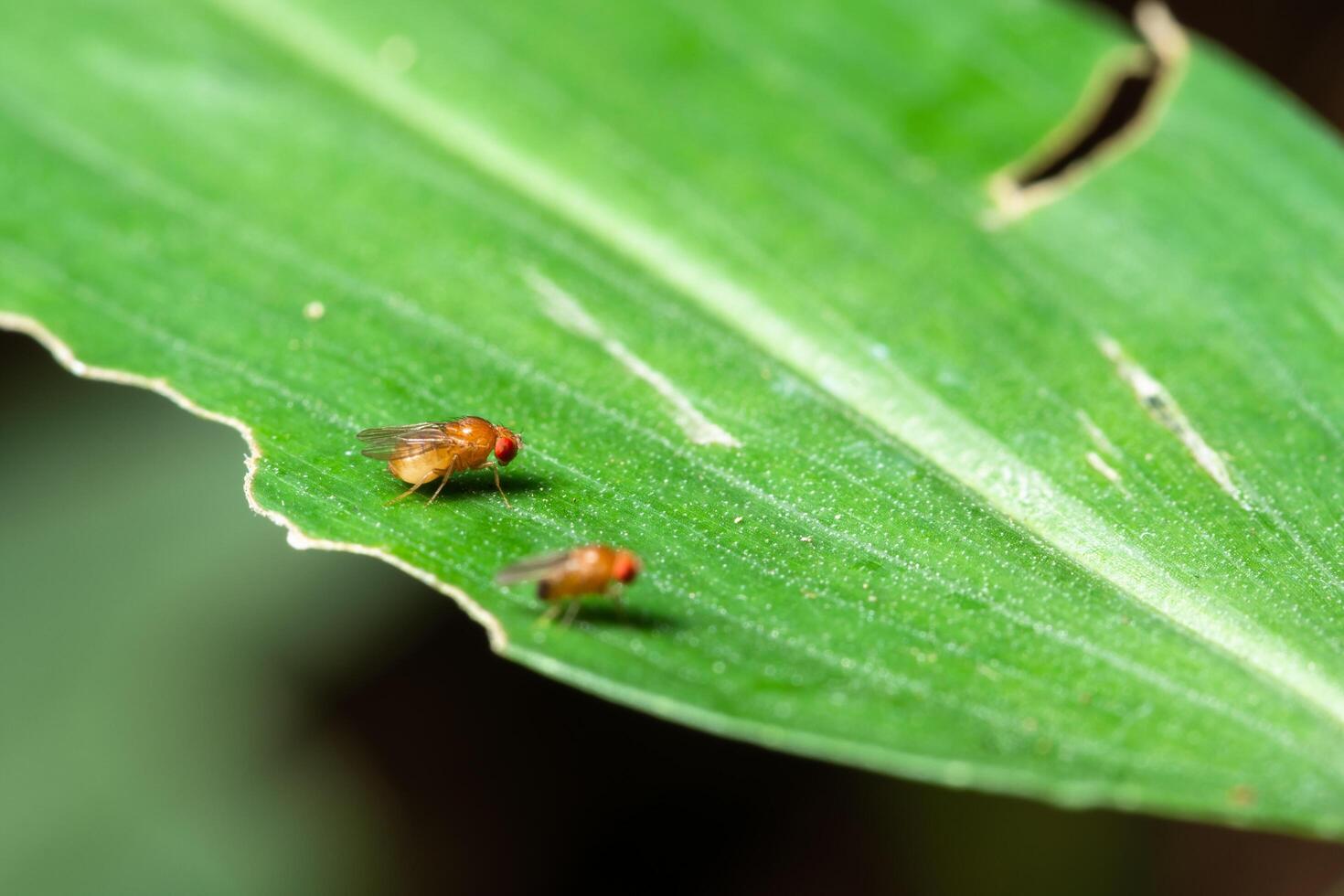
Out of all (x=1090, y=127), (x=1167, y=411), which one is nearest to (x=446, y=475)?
(x=1167, y=411)

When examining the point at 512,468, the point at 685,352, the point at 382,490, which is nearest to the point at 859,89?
the point at 685,352

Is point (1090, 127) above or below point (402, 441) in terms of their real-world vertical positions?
above

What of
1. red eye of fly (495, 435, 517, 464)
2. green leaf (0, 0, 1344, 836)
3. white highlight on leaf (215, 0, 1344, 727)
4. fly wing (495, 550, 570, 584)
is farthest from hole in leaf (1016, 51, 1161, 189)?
fly wing (495, 550, 570, 584)

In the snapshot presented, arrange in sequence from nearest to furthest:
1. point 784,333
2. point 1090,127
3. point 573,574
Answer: point 573,574 < point 784,333 < point 1090,127

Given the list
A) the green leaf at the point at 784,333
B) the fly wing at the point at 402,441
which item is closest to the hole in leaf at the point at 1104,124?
the green leaf at the point at 784,333

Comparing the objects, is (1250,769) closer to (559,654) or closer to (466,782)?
(559,654)

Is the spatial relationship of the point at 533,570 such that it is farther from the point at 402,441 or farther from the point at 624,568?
the point at 402,441

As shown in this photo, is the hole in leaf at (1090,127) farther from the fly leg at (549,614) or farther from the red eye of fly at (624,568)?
the fly leg at (549,614)
